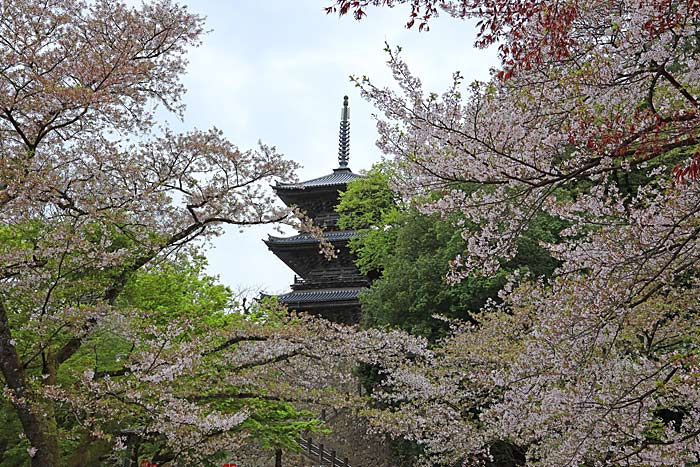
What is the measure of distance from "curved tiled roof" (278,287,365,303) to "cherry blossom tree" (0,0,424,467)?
44.2ft

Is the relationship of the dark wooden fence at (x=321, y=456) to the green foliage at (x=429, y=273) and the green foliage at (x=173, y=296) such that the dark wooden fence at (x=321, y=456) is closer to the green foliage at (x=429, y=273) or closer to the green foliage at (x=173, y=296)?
the green foliage at (x=429, y=273)

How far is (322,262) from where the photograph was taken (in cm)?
2392

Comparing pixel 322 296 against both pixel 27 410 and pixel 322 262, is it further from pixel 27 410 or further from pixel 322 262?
pixel 27 410

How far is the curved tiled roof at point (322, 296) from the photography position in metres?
21.6

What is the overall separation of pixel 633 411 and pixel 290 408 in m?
6.34

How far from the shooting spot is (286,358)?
26.2 ft

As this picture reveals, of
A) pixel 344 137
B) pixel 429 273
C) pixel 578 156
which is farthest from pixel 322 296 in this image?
pixel 578 156

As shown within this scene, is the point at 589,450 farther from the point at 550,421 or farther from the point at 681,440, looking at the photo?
the point at 681,440

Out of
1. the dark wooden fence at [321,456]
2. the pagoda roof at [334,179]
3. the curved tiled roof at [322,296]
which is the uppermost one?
the pagoda roof at [334,179]

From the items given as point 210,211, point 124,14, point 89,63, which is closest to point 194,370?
point 210,211

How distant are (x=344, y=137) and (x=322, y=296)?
1144cm

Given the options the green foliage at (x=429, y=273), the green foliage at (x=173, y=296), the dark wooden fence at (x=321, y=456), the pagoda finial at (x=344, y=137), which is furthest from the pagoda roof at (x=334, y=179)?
the green foliage at (x=173, y=296)

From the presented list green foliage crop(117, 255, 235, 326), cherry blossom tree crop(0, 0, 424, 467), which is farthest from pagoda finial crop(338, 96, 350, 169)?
cherry blossom tree crop(0, 0, 424, 467)

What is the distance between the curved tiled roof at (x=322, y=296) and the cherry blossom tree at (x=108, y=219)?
1348 cm
